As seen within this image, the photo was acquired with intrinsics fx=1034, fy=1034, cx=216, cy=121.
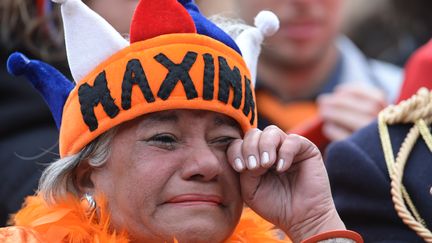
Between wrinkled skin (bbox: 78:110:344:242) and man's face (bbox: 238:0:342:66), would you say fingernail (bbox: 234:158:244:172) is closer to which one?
wrinkled skin (bbox: 78:110:344:242)

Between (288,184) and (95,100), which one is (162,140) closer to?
(95,100)

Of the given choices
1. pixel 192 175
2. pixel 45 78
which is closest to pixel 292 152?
pixel 192 175

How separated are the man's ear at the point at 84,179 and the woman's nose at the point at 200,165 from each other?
0.92ft

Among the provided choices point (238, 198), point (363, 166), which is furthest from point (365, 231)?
point (238, 198)

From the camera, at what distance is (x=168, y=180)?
2.58 metres

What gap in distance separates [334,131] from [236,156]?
4.48ft

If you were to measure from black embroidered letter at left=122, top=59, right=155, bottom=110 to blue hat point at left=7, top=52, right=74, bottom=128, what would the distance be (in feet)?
0.78

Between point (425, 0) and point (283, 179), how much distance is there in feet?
9.17

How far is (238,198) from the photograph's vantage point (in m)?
2.71

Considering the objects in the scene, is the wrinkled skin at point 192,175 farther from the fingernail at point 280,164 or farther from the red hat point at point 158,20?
the red hat point at point 158,20

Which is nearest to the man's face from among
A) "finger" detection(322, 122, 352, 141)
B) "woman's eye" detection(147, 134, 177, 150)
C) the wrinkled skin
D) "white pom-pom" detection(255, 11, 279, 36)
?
"finger" detection(322, 122, 352, 141)

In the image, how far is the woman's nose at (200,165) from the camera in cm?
257

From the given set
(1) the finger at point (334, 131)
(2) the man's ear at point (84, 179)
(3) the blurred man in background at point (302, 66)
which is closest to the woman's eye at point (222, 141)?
(2) the man's ear at point (84, 179)

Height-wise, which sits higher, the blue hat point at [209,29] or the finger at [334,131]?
the blue hat point at [209,29]
